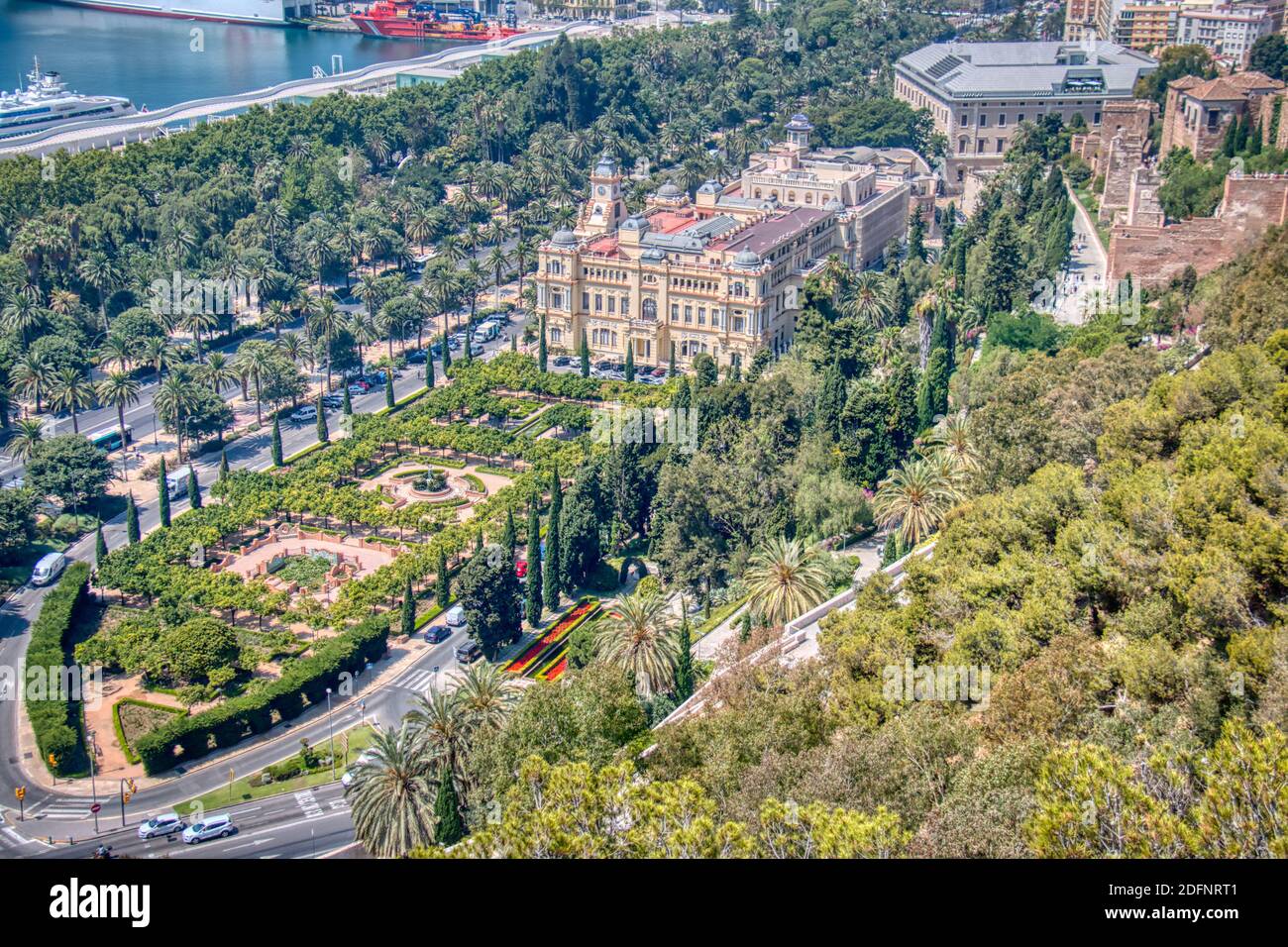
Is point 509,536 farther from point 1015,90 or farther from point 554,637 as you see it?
point 1015,90

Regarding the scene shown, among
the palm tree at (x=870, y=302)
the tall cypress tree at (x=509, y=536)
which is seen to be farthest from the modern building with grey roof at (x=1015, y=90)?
the tall cypress tree at (x=509, y=536)

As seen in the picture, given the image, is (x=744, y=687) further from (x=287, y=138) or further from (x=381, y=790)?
(x=287, y=138)

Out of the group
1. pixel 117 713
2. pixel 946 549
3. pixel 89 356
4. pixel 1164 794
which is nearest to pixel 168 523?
pixel 117 713

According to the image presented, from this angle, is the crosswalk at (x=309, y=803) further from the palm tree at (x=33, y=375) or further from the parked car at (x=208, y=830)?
the palm tree at (x=33, y=375)

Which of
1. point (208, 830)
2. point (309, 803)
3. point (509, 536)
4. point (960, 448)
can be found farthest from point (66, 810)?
point (960, 448)

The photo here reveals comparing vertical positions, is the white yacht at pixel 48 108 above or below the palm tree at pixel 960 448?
above

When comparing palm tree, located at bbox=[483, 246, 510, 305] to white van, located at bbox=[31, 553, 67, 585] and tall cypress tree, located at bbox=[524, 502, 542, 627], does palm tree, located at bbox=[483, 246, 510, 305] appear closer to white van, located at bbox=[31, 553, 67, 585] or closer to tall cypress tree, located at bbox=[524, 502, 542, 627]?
tall cypress tree, located at bbox=[524, 502, 542, 627]
